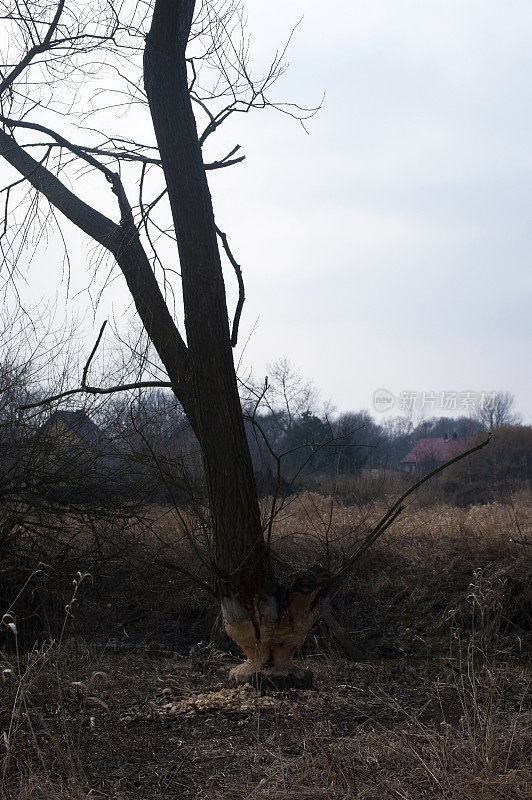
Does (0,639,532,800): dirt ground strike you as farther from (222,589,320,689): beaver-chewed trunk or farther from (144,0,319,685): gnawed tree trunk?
(144,0,319,685): gnawed tree trunk

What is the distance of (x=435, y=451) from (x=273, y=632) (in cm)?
3386

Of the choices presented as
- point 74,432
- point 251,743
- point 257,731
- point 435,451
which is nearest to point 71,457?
point 74,432

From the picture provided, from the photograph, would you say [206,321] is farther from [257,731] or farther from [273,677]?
[257,731]

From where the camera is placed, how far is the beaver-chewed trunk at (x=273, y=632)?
5695mm

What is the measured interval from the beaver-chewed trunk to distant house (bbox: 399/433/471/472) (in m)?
20.3

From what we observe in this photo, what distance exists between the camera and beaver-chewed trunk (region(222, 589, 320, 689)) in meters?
5.70

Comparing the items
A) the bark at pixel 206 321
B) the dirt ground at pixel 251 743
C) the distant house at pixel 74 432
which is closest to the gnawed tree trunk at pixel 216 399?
the bark at pixel 206 321

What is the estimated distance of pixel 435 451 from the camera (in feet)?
127

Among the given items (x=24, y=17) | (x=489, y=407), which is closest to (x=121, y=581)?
(x=24, y=17)

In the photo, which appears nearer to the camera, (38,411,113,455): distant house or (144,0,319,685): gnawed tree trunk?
(144,0,319,685): gnawed tree trunk

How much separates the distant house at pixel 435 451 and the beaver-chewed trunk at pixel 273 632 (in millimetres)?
20294

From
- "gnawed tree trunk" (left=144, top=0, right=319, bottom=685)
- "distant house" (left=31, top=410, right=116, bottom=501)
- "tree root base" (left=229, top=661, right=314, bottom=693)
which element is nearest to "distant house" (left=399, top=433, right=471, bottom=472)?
"distant house" (left=31, top=410, right=116, bottom=501)

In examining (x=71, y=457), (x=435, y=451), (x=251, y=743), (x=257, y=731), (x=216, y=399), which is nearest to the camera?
(x=257, y=731)

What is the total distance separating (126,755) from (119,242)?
3600 mm
